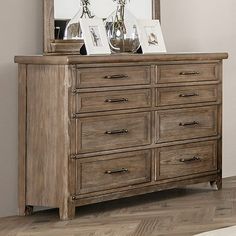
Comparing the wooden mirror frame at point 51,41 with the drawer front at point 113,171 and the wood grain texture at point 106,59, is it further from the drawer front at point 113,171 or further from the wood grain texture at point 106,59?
the drawer front at point 113,171

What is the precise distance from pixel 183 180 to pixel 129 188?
1.56ft

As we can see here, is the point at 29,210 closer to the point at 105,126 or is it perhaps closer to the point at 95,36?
the point at 105,126

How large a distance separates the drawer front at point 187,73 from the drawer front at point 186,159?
16.5 inches

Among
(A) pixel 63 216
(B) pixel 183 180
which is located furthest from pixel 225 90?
(A) pixel 63 216

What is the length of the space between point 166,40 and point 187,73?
53cm

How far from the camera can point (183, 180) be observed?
5.34 meters

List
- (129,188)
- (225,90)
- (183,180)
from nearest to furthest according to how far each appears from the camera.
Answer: (129,188)
(183,180)
(225,90)

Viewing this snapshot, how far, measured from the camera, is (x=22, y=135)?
15.9ft

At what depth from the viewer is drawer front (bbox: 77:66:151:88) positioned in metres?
4.71

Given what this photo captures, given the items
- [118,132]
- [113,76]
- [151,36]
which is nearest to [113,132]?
[118,132]

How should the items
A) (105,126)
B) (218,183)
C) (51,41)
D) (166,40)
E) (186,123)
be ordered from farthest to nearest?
(166,40)
(218,183)
(186,123)
(51,41)
(105,126)

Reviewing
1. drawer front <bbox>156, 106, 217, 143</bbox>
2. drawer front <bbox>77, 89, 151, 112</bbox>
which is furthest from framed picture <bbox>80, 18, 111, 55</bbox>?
drawer front <bbox>156, 106, 217, 143</bbox>

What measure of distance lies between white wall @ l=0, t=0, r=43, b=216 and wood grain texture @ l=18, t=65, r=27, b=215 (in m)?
0.06

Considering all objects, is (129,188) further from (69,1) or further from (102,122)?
(69,1)
